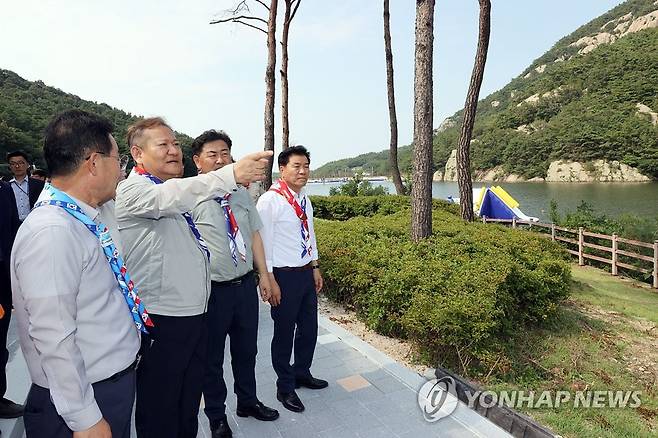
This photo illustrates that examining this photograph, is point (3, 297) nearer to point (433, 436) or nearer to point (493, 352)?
point (433, 436)

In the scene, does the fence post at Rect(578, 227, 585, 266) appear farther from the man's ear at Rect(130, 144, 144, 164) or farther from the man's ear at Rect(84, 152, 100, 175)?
the man's ear at Rect(84, 152, 100, 175)

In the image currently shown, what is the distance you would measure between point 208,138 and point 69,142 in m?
1.35

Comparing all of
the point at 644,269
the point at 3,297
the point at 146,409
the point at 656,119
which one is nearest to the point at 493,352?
the point at 146,409

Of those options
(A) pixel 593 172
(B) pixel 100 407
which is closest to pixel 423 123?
(B) pixel 100 407

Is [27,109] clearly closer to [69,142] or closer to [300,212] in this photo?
[300,212]

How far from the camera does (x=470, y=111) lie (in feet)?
27.3

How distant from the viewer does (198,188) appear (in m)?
1.71

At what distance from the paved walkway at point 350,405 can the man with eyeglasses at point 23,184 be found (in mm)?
1946

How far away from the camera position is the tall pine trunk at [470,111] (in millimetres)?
7957

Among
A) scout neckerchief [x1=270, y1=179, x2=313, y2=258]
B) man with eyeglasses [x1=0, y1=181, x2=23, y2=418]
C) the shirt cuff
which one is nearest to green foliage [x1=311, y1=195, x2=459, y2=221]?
scout neckerchief [x1=270, y1=179, x2=313, y2=258]

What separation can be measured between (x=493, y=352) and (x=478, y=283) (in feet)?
2.09

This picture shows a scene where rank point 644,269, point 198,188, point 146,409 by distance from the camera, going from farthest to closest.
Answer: point 644,269
point 146,409
point 198,188

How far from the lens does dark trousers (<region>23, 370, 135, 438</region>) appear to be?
4.57ft

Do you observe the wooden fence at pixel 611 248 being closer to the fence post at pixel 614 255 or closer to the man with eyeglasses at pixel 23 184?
the fence post at pixel 614 255
